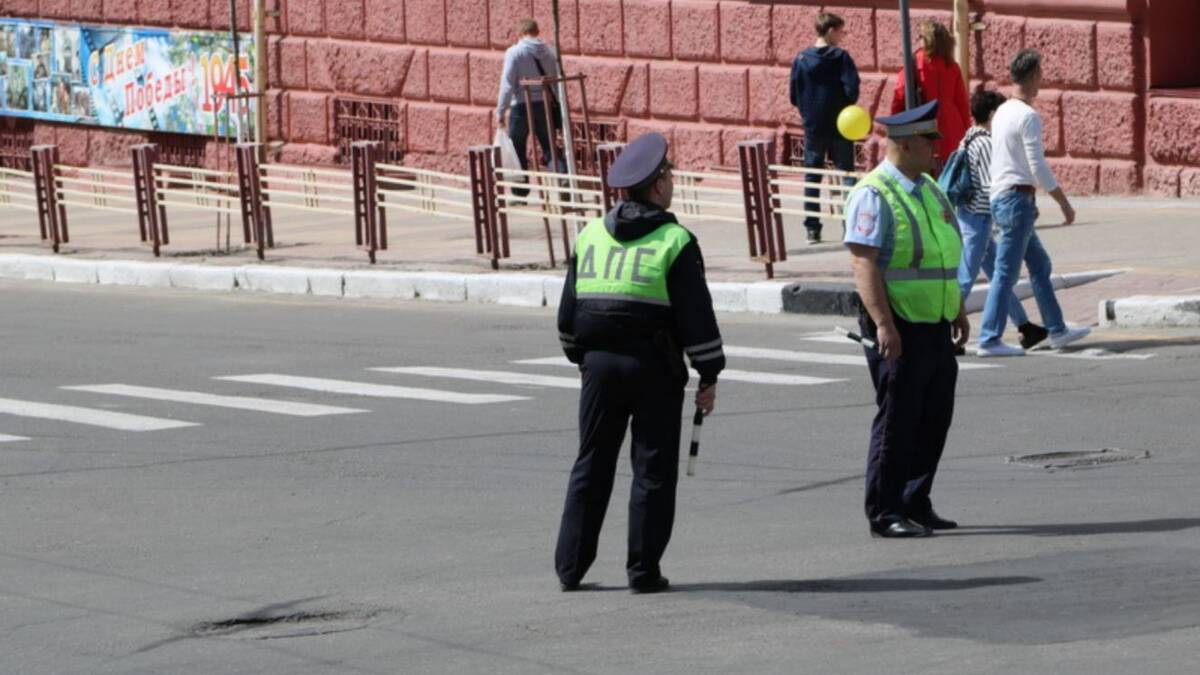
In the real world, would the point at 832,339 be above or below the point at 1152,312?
below

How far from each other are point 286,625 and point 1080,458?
14.0 ft

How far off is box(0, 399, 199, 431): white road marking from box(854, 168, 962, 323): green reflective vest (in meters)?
4.94

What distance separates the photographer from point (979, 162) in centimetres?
1509

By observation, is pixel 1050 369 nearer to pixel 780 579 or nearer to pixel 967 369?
pixel 967 369

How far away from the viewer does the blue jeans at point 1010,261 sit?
1497cm

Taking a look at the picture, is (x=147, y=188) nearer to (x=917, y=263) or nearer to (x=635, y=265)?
(x=917, y=263)

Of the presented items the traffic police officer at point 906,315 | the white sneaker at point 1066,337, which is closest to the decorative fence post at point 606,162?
the white sneaker at point 1066,337

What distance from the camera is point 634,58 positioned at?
26.6 metres

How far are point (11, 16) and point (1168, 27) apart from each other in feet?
59.0

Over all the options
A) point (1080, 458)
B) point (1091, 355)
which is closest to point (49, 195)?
point (1091, 355)

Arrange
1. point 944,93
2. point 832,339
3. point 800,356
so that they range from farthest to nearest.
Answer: point 944,93
point 832,339
point 800,356

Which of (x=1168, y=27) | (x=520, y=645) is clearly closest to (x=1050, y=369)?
(x=520, y=645)

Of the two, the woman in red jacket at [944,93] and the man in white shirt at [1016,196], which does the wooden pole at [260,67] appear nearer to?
the woman in red jacket at [944,93]

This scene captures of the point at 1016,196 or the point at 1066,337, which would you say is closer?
the point at 1016,196
